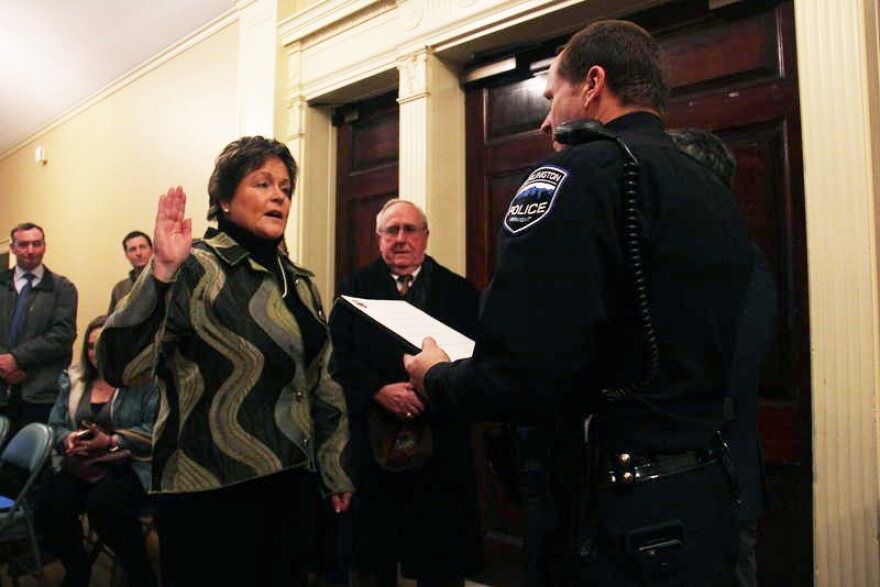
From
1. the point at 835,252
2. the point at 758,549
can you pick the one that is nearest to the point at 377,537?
the point at 758,549

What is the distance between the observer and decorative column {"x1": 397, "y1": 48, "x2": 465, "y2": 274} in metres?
3.00

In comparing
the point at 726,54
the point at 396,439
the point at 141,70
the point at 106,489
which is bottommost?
the point at 106,489

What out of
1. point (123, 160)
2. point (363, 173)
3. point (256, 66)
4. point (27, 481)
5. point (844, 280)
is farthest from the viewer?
point (123, 160)

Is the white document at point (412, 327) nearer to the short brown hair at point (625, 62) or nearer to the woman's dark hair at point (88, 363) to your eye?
the short brown hair at point (625, 62)

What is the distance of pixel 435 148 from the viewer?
3023 millimetres

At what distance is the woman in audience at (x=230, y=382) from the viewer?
1306 mm

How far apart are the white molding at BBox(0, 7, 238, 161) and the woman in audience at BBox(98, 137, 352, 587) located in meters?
3.18

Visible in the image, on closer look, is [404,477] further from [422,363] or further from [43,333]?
[43,333]

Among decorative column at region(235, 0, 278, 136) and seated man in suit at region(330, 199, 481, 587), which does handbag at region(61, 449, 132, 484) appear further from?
decorative column at region(235, 0, 278, 136)

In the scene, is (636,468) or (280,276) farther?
(280,276)

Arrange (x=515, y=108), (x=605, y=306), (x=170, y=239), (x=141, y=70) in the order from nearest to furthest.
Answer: (x=605, y=306), (x=170, y=239), (x=515, y=108), (x=141, y=70)

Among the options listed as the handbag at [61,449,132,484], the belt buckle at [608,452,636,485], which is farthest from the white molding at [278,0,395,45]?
the belt buckle at [608,452,636,485]

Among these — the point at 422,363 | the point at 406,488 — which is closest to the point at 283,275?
the point at 422,363

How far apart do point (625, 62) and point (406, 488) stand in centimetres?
154
